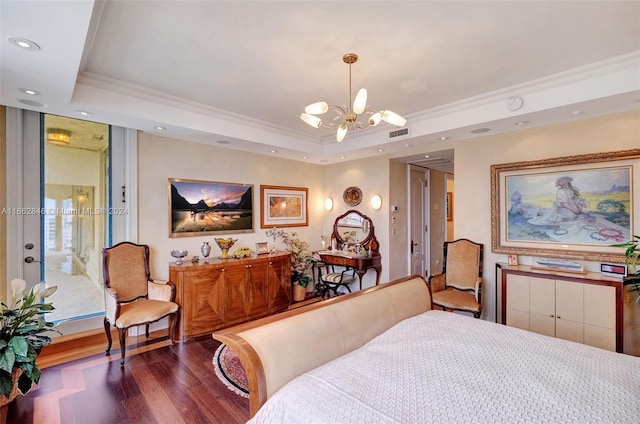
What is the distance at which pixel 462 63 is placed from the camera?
2479 mm

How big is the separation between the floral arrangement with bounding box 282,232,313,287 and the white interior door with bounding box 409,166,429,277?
1884 mm

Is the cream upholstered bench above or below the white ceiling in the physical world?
below

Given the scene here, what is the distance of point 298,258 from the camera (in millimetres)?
5137

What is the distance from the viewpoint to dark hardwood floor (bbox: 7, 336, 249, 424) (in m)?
2.14

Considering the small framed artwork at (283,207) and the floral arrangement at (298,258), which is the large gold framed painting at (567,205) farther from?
the small framed artwork at (283,207)

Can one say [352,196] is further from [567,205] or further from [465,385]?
[465,385]

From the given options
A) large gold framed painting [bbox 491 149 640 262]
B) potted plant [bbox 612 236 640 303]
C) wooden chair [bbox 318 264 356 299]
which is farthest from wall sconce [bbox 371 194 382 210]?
potted plant [bbox 612 236 640 303]

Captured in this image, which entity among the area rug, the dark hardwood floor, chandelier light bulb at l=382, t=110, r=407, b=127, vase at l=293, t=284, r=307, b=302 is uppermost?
chandelier light bulb at l=382, t=110, r=407, b=127

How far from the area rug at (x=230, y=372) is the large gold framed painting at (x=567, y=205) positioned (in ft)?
10.5

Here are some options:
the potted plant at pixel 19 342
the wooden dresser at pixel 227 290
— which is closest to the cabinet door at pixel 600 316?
the wooden dresser at pixel 227 290

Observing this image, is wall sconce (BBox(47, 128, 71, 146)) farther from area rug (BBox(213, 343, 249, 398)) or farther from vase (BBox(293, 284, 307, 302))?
vase (BBox(293, 284, 307, 302))

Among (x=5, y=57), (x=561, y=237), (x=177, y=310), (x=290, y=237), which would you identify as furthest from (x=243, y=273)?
(x=561, y=237)

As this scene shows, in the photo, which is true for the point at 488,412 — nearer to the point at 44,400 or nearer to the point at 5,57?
the point at 44,400

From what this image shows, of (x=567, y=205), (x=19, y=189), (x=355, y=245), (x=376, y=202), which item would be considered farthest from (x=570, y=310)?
(x=19, y=189)
